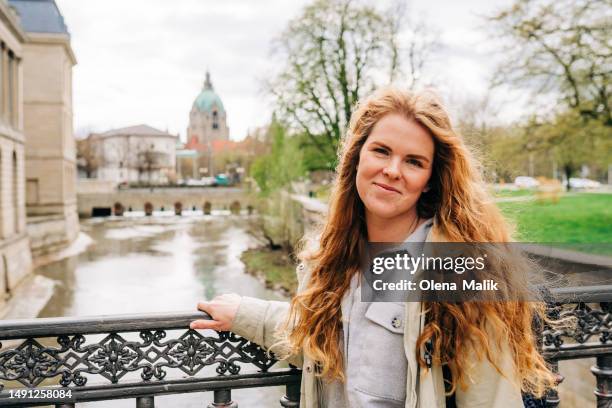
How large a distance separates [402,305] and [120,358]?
116 centimetres

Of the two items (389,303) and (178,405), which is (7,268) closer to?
(178,405)

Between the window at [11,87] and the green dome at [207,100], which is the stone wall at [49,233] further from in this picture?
the green dome at [207,100]

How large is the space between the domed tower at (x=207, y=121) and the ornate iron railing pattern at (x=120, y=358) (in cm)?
12792

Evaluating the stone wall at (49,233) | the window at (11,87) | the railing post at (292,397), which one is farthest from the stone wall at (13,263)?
the railing post at (292,397)

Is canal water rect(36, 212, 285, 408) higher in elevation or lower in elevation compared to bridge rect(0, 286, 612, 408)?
lower

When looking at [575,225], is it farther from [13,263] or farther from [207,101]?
[207,101]

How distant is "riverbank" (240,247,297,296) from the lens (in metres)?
19.2

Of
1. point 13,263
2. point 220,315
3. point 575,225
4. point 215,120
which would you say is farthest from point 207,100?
point 220,315

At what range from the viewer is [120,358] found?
2324 mm

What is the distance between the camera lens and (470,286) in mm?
1778

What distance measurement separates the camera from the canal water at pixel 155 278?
1329cm

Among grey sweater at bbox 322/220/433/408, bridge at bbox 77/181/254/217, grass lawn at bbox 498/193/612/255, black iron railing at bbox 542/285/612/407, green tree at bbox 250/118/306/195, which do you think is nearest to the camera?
grey sweater at bbox 322/220/433/408

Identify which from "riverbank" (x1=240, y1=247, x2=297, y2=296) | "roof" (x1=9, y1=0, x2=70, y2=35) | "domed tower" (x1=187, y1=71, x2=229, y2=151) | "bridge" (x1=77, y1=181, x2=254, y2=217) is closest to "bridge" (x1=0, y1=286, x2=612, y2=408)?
"riverbank" (x1=240, y1=247, x2=297, y2=296)

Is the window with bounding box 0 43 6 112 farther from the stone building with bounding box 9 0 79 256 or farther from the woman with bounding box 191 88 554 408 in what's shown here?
the woman with bounding box 191 88 554 408
